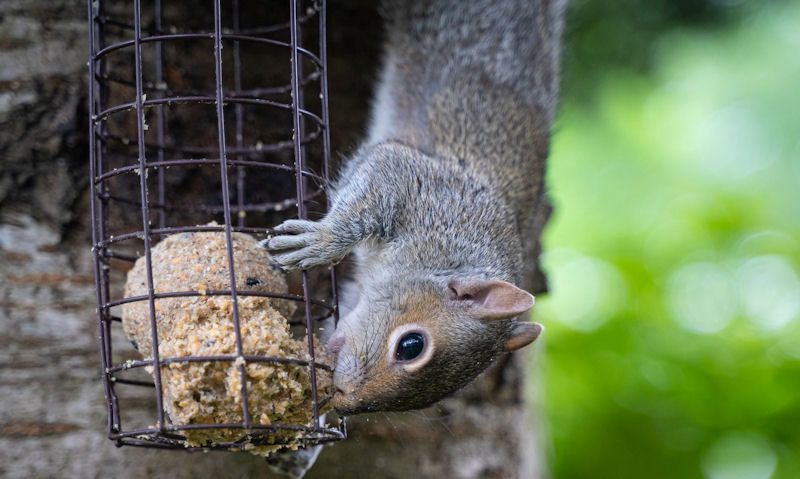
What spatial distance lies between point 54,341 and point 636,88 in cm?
203

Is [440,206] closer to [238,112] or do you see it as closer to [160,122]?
[238,112]

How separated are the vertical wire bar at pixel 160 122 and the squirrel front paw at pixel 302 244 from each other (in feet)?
1.42

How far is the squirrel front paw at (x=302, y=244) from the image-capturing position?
1.99 metres

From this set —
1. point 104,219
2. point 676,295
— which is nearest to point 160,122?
point 104,219

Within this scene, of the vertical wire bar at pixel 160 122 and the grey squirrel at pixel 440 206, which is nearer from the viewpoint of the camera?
the grey squirrel at pixel 440 206

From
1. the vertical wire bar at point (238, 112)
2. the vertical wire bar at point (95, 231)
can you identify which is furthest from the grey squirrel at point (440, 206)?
the vertical wire bar at point (95, 231)

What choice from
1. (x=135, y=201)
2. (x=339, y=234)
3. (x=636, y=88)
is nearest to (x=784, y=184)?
(x=636, y=88)

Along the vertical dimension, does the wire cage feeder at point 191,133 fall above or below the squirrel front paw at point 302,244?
above

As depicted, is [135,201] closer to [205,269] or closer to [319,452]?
[205,269]

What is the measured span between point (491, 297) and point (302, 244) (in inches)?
17.9

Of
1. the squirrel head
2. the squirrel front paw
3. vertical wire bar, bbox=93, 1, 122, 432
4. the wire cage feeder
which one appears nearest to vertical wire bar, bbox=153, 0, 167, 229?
the wire cage feeder

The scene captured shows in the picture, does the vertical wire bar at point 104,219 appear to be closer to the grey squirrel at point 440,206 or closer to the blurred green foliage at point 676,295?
the grey squirrel at point 440,206

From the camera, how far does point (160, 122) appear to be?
95.6 inches

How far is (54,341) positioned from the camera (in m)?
2.28
